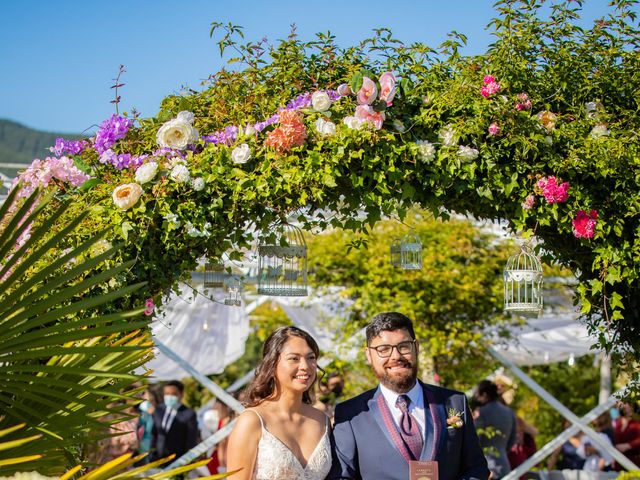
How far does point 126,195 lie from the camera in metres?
3.99

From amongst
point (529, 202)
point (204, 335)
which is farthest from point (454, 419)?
point (204, 335)

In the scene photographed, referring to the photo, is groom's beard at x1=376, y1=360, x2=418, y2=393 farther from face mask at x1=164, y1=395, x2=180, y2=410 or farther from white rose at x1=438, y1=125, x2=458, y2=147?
Answer: face mask at x1=164, y1=395, x2=180, y2=410

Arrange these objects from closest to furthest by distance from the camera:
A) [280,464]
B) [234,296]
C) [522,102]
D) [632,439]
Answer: [280,464] < [522,102] < [234,296] < [632,439]

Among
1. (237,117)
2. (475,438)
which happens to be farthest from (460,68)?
(475,438)

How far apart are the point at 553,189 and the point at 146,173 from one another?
76.1 inches

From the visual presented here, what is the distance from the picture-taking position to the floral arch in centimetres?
408

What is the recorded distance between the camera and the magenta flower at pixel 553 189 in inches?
165

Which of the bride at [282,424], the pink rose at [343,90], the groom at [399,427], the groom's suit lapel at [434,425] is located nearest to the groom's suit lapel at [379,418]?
the groom at [399,427]

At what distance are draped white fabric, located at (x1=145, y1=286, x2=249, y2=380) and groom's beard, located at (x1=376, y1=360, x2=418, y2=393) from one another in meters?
6.41

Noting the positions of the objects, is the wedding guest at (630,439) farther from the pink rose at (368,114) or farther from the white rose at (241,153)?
the white rose at (241,153)

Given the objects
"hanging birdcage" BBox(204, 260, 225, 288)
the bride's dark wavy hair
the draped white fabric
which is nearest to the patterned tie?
the bride's dark wavy hair

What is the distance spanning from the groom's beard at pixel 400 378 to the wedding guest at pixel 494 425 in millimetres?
A: 4366

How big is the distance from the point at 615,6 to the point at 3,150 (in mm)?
52286

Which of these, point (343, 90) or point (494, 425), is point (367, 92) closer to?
point (343, 90)
